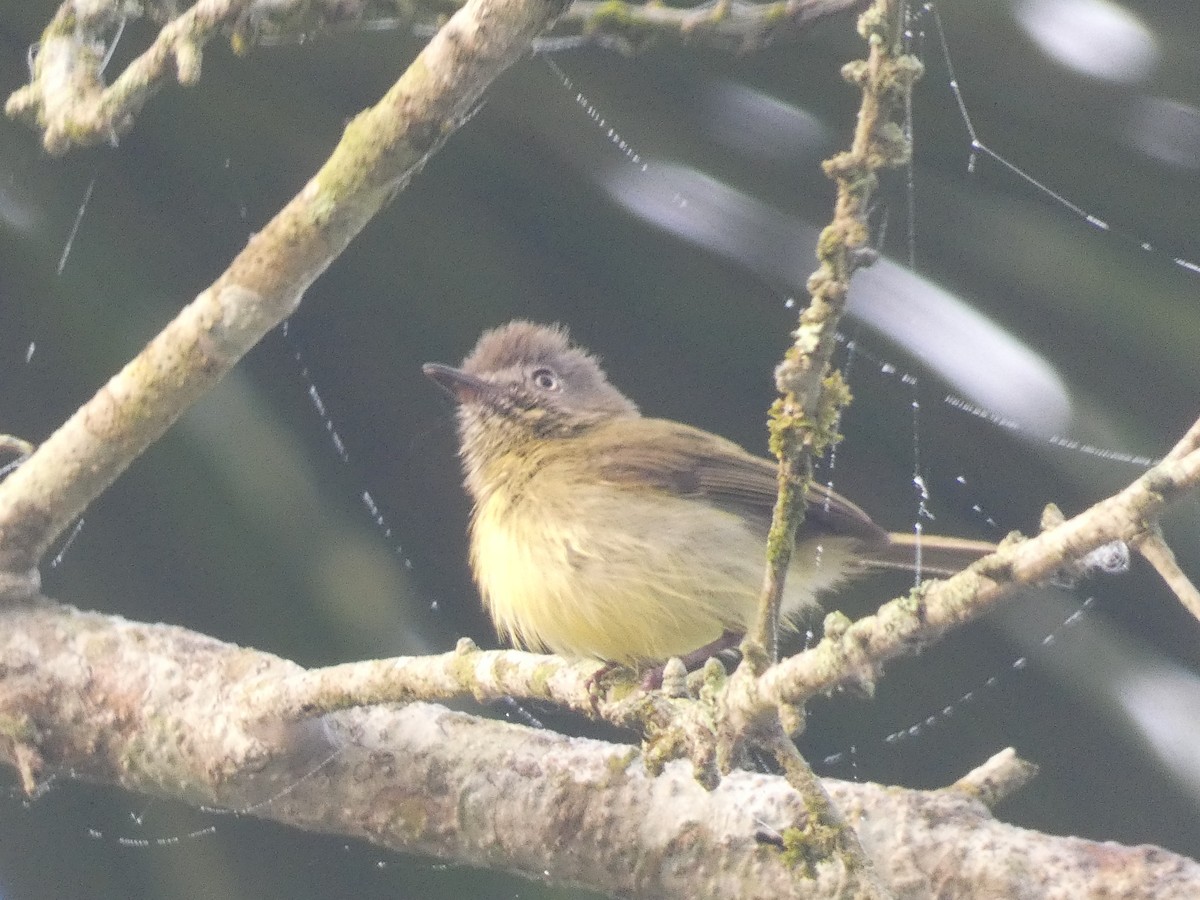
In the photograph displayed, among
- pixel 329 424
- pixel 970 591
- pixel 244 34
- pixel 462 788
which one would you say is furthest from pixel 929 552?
pixel 244 34

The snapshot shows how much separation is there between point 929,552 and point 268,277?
86 centimetres

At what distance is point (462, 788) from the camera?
1695 mm

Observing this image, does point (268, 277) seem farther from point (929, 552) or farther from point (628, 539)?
point (929, 552)

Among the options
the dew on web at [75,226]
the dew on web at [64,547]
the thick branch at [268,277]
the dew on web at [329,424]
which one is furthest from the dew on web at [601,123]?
the dew on web at [64,547]

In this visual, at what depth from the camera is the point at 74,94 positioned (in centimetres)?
174

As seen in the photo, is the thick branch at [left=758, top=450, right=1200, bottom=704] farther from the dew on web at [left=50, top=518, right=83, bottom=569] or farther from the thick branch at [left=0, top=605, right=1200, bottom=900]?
the dew on web at [left=50, top=518, right=83, bottom=569]

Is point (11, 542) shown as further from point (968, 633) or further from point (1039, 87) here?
point (1039, 87)

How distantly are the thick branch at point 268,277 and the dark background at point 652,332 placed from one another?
11cm

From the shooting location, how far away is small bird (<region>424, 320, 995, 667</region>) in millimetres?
1967

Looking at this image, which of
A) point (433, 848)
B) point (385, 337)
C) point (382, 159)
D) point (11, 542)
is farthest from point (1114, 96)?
point (11, 542)

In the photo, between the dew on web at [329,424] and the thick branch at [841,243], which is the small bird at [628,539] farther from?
the thick branch at [841,243]

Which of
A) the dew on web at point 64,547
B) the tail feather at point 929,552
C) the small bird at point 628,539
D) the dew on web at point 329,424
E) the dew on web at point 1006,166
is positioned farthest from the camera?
the dew on web at point 64,547

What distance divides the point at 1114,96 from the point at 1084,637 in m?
0.62

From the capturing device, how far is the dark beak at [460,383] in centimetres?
191
